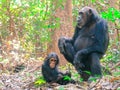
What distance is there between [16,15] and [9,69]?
4939 millimetres

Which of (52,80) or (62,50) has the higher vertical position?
(62,50)

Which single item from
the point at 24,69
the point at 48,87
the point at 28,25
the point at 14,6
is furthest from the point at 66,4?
the point at 48,87

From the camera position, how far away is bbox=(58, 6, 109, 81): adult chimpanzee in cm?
593

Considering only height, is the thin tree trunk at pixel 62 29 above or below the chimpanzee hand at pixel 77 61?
above

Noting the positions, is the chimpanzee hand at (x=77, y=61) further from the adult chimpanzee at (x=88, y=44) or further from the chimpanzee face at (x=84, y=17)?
the chimpanzee face at (x=84, y=17)

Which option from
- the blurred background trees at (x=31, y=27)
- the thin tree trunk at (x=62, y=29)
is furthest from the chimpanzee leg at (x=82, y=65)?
the thin tree trunk at (x=62, y=29)

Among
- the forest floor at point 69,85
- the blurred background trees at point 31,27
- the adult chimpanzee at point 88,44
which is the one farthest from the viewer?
the blurred background trees at point 31,27

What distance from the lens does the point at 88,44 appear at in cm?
618

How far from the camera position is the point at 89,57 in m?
6.03

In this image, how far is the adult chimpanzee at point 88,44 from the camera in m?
5.93

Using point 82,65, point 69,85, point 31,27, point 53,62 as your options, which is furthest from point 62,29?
point 69,85

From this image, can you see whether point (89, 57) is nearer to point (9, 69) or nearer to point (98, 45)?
point (98, 45)

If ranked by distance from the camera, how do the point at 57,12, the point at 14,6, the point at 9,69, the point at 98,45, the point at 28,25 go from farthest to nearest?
the point at 28,25, the point at 14,6, the point at 57,12, the point at 9,69, the point at 98,45

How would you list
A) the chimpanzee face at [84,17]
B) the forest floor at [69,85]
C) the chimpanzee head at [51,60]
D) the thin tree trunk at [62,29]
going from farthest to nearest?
the thin tree trunk at [62,29] → the chimpanzee face at [84,17] → the chimpanzee head at [51,60] → the forest floor at [69,85]
